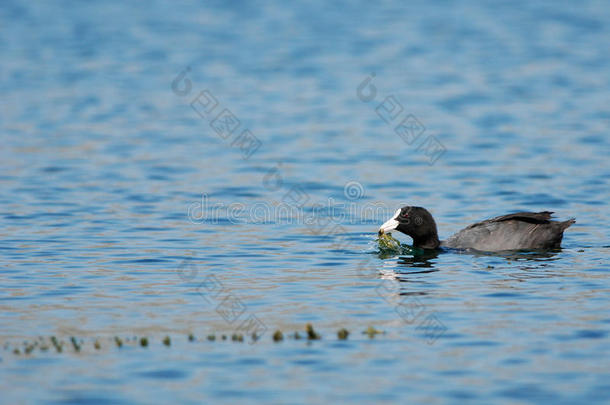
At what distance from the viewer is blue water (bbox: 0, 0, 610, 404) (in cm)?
A: 1070

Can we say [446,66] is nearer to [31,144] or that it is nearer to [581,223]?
[31,144]

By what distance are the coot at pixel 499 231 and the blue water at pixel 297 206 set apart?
0.40m

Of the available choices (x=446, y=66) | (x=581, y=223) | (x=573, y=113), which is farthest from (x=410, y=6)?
(x=581, y=223)

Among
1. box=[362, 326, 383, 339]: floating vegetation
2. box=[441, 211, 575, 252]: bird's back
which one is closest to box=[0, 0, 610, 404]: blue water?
box=[362, 326, 383, 339]: floating vegetation

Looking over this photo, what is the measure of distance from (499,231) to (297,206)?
5505mm

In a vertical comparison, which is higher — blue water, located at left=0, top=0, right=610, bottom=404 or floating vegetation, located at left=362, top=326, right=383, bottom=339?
blue water, located at left=0, top=0, right=610, bottom=404

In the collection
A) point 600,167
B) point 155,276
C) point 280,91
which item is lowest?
point 155,276

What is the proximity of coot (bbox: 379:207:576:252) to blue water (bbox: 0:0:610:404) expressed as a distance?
15.9 inches

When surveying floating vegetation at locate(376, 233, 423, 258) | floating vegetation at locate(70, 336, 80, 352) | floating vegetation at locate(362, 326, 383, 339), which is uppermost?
floating vegetation at locate(376, 233, 423, 258)

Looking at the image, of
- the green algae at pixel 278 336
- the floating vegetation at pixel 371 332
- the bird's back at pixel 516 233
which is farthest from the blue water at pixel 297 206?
the bird's back at pixel 516 233

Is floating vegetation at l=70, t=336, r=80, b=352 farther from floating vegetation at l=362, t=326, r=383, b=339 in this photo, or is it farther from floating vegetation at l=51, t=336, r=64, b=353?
floating vegetation at l=362, t=326, r=383, b=339

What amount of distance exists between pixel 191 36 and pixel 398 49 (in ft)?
35.2

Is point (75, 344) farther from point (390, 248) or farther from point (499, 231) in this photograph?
point (499, 231)

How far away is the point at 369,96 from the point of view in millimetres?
35031
